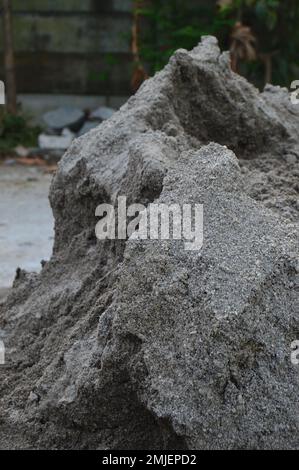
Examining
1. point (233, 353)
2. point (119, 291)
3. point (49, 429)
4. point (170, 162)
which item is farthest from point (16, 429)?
point (170, 162)

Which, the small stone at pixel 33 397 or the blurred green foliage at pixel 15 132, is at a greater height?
the small stone at pixel 33 397

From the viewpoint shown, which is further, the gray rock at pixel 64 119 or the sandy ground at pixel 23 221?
the gray rock at pixel 64 119

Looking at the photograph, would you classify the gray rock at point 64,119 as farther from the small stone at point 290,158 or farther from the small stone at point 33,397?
the small stone at point 33,397

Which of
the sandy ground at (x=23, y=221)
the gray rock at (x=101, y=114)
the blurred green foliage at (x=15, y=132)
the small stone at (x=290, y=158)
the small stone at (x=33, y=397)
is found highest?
the small stone at (x=290, y=158)

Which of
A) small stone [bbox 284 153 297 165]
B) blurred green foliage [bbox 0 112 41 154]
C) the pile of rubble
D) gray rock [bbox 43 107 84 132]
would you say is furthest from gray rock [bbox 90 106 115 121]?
small stone [bbox 284 153 297 165]

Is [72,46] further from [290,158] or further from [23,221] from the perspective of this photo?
[290,158]

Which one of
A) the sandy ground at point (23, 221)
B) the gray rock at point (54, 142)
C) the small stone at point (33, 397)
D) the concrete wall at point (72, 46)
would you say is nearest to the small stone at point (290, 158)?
the small stone at point (33, 397)

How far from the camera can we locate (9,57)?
7559mm

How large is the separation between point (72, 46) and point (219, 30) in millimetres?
1405

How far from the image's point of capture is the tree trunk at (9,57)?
7504 millimetres

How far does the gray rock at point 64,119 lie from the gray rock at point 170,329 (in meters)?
5.04

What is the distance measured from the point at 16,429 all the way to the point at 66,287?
610 mm

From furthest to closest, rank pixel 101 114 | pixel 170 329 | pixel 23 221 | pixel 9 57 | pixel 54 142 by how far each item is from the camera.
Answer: pixel 101 114 < pixel 9 57 < pixel 54 142 < pixel 23 221 < pixel 170 329

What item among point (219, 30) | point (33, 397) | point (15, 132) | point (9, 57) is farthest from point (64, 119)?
point (33, 397)
